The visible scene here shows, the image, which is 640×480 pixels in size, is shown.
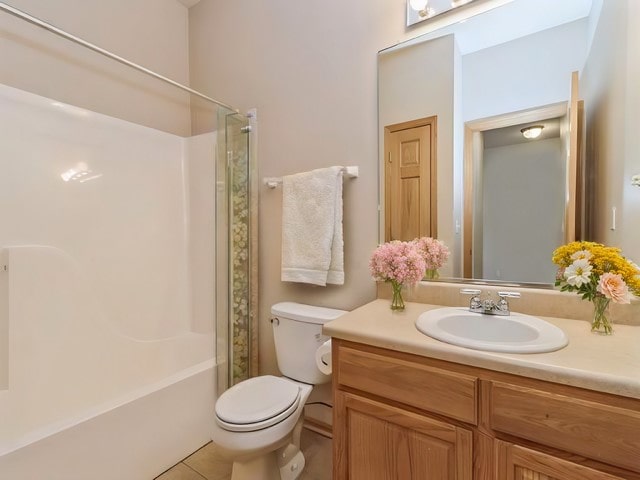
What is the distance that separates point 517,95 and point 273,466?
1.85 metres

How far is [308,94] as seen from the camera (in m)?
1.78

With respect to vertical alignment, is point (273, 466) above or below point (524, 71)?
below

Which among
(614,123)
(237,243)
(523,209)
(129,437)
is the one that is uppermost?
(614,123)

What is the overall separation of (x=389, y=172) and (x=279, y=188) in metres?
0.70

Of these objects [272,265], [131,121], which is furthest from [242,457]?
[131,121]

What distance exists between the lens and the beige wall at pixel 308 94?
159 centimetres

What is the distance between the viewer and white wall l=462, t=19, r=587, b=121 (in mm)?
1149

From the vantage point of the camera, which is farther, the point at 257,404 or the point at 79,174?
the point at 79,174

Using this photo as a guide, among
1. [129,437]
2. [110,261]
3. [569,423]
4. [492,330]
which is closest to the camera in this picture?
[569,423]

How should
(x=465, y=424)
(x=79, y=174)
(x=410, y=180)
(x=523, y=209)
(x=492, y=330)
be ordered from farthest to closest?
1. (x=79, y=174)
2. (x=410, y=180)
3. (x=523, y=209)
4. (x=492, y=330)
5. (x=465, y=424)

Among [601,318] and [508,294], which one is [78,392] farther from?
[601,318]

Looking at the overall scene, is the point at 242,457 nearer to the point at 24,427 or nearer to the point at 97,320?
the point at 24,427

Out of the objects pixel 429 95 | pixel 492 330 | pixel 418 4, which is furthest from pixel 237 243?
pixel 418 4

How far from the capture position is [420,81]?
146 cm
